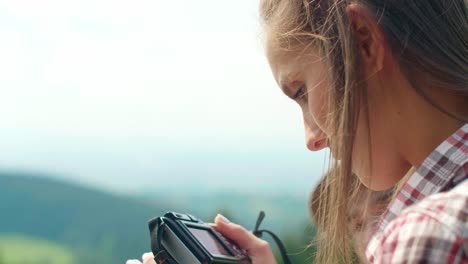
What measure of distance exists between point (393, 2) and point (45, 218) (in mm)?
1144

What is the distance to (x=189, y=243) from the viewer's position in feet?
2.73

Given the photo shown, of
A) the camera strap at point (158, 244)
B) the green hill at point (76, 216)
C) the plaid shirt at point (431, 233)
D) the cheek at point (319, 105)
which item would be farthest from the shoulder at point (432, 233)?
the green hill at point (76, 216)

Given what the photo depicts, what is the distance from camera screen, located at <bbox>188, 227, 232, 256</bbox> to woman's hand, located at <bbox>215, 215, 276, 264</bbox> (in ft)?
0.10

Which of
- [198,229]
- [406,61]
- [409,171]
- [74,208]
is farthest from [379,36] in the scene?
[74,208]

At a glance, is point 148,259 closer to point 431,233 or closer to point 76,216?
point 431,233

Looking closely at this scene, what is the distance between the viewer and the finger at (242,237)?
90 centimetres

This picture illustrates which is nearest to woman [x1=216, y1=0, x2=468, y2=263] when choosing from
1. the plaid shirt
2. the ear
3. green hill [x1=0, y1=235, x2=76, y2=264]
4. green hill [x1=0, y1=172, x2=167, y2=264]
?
the ear

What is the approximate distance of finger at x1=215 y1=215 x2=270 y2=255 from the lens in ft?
2.94

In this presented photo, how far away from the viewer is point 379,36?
70 centimetres

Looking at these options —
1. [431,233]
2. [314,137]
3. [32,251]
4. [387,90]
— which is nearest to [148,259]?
[314,137]

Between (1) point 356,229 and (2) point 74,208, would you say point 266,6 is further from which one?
(2) point 74,208

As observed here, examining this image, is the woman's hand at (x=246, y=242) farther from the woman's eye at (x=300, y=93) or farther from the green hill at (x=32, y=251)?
the green hill at (x=32, y=251)

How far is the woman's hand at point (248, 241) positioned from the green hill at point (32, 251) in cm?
73

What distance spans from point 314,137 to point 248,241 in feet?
0.51
